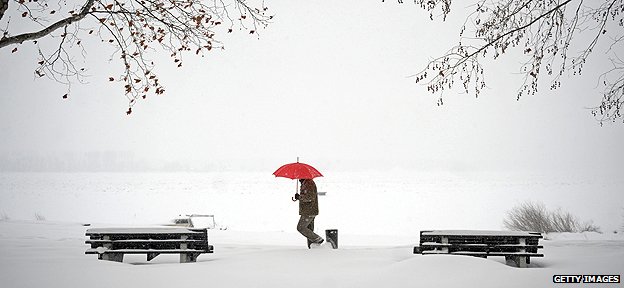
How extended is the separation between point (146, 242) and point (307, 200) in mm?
3288

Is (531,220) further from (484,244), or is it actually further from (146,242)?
(146,242)

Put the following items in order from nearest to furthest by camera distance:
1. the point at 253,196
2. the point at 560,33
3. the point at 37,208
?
the point at 560,33, the point at 37,208, the point at 253,196

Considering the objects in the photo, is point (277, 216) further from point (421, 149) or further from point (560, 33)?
point (421, 149)

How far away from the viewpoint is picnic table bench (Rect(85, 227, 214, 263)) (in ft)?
31.3

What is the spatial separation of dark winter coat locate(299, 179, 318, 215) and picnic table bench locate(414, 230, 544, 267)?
2556mm

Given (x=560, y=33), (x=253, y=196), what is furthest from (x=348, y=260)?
(x=253, y=196)

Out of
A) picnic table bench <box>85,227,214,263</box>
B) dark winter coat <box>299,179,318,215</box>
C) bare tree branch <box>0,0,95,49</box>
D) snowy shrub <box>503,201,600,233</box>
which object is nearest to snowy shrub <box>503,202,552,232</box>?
snowy shrub <box>503,201,600,233</box>

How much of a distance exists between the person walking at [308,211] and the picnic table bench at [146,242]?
2.36 metres

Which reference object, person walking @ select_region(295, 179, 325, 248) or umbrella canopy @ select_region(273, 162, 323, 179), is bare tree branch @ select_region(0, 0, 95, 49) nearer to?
umbrella canopy @ select_region(273, 162, 323, 179)

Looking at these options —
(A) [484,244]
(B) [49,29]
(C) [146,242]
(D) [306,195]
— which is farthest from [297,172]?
(B) [49,29]

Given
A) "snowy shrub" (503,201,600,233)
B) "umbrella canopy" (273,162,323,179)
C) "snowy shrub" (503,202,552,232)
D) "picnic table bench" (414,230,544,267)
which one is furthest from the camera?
"snowy shrub" (503,202,552,232)

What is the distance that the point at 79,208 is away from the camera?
3997cm

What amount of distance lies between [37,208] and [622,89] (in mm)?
38047

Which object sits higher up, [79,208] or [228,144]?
[228,144]
